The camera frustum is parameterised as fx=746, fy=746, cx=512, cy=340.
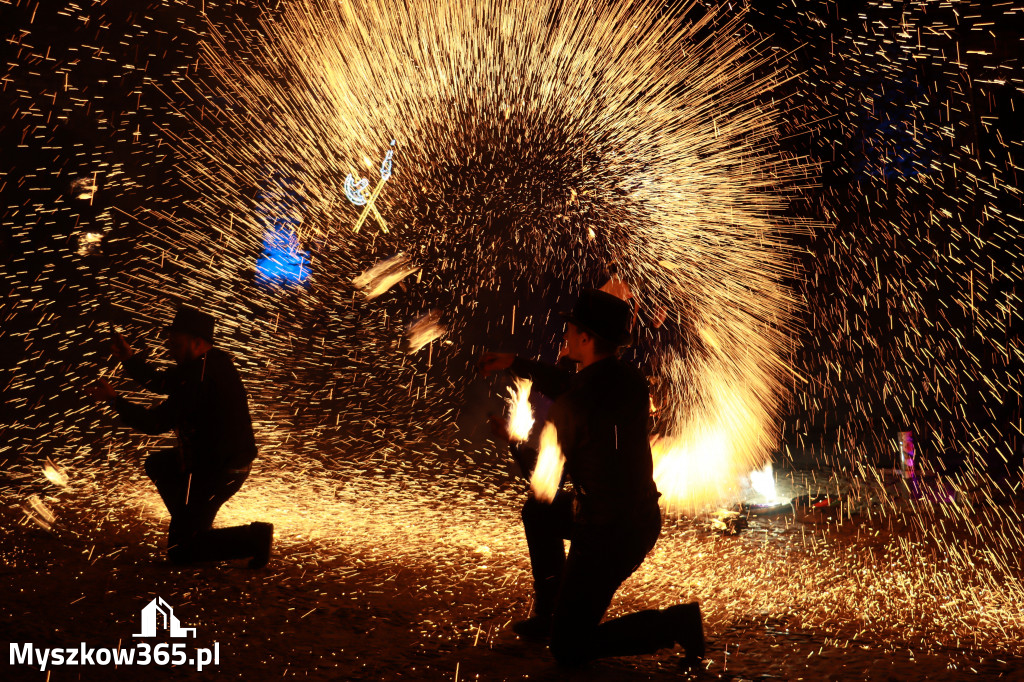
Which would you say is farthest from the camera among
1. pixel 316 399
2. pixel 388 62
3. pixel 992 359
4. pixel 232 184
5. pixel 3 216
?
pixel 232 184

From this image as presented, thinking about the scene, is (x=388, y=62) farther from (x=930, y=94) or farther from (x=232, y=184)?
(x=232, y=184)

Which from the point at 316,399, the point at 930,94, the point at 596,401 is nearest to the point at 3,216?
the point at 316,399

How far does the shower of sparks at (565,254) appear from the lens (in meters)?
Result: 5.80

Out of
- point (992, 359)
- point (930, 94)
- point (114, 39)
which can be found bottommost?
point (992, 359)

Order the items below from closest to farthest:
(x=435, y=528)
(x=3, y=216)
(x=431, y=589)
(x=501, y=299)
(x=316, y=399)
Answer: (x=431, y=589), (x=435, y=528), (x=316, y=399), (x=3, y=216), (x=501, y=299)

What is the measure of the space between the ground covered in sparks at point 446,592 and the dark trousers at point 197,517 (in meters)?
0.13

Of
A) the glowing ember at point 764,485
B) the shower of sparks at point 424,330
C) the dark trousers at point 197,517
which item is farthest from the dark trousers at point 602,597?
the shower of sparks at point 424,330

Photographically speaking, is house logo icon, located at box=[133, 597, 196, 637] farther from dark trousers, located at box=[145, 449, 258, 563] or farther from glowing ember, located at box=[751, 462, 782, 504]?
glowing ember, located at box=[751, 462, 782, 504]

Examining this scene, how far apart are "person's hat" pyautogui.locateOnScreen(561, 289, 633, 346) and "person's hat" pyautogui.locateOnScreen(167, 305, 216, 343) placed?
2.39m

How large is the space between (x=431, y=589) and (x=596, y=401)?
1.81 m

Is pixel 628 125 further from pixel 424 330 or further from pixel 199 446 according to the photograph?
pixel 424 330

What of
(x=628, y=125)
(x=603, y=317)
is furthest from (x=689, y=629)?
(x=628, y=125)

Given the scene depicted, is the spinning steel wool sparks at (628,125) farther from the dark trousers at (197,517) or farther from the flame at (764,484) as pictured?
the dark trousers at (197,517)

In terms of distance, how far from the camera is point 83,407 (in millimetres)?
9953
